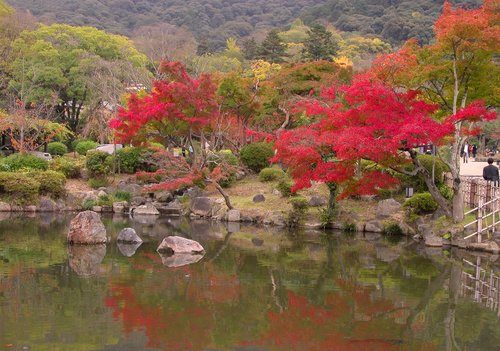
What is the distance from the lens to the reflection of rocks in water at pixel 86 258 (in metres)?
12.3

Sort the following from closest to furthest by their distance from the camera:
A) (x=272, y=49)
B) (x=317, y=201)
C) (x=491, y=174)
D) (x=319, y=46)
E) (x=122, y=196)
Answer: (x=491, y=174) → (x=317, y=201) → (x=122, y=196) → (x=319, y=46) → (x=272, y=49)

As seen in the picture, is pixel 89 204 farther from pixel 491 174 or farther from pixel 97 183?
pixel 491 174

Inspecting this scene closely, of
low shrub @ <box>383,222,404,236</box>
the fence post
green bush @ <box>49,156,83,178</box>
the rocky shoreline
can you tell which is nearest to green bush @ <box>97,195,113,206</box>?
the rocky shoreline

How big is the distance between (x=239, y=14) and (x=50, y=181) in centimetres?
6536

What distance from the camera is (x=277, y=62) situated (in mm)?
42625

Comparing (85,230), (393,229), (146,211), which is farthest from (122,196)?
(393,229)

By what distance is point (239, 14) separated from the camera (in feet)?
274

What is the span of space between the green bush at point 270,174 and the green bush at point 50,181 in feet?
25.3

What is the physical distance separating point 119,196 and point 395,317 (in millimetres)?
15886

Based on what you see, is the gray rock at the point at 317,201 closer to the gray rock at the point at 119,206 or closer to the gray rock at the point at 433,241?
the gray rock at the point at 433,241

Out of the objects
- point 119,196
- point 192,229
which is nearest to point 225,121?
point 119,196

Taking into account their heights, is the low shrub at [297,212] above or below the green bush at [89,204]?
above

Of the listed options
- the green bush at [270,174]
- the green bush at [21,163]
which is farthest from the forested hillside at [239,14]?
the green bush at [270,174]

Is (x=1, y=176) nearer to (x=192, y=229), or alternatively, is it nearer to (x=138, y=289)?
(x=192, y=229)
